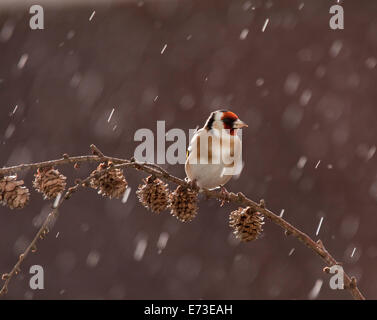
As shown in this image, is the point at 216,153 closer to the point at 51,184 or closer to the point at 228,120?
the point at 228,120

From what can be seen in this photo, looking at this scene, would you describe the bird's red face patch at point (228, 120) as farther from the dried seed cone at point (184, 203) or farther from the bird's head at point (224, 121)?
the dried seed cone at point (184, 203)

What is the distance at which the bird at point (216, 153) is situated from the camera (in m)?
1.02

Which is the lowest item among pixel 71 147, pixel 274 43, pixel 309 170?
pixel 309 170

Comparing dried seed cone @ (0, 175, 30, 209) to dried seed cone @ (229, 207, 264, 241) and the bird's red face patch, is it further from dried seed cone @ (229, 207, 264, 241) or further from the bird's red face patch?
the bird's red face patch

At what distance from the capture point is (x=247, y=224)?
2.11 ft

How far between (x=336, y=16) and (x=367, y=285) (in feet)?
3.78

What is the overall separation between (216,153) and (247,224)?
16.2 inches

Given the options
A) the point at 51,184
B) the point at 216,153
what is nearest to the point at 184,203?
the point at 51,184

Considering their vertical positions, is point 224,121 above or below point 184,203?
above

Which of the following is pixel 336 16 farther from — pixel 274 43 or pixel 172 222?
pixel 172 222

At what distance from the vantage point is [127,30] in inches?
94.7
